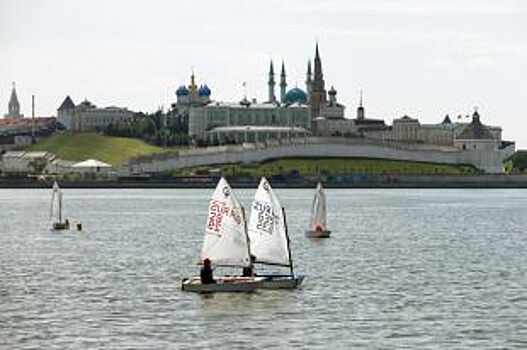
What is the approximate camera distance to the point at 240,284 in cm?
6059

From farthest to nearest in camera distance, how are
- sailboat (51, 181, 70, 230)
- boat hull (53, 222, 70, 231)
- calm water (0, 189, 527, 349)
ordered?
1. boat hull (53, 222, 70, 231)
2. sailboat (51, 181, 70, 230)
3. calm water (0, 189, 527, 349)

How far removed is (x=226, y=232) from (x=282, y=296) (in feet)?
13.0

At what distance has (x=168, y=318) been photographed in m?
53.8

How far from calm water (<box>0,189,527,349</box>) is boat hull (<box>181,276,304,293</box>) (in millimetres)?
537

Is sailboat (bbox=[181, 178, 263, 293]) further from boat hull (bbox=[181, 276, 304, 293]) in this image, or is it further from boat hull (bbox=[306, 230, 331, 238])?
boat hull (bbox=[306, 230, 331, 238])

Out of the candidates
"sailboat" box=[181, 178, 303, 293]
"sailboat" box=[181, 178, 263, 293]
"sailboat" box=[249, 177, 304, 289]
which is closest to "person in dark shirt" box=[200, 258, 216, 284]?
"sailboat" box=[181, 178, 303, 293]

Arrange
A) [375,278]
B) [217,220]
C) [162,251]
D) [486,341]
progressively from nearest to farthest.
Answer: [486,341] < [217,220] < [375,278] < [162,251]

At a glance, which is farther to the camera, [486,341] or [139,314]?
[139,314]

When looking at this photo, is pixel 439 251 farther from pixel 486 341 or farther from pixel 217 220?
pixel 486 341

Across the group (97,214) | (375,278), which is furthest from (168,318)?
(97,214)

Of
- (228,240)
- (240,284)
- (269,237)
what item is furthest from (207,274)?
(269,237)

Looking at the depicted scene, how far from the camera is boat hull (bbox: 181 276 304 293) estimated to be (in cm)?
6059

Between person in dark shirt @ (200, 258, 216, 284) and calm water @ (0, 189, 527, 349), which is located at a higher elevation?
person in dark shirt @ (200, 258, 216, 284)

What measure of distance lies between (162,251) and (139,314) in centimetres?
3601
